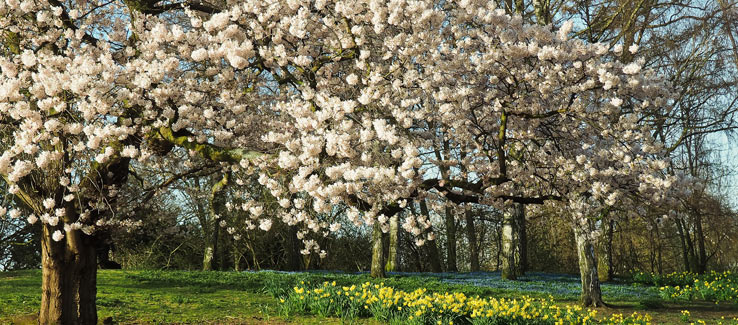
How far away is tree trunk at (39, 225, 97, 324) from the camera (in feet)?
25.0

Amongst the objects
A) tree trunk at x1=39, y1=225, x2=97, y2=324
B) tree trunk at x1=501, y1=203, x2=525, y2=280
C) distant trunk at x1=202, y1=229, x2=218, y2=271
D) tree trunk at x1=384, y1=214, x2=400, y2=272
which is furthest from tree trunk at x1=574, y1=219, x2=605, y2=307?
distant trunk at x1=202, y1=229, x2=218, y2=271

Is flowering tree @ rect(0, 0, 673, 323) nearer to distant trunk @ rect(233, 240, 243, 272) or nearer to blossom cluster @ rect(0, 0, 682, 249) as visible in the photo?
blossom cluster @ rect(0, 0, 682, 249)

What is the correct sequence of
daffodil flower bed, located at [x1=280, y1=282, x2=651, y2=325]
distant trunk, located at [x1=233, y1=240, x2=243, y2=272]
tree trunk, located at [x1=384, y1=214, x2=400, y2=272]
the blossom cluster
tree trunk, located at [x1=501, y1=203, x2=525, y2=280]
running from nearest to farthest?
the blossom cluster
daffodil flower bed, located at [x1=280, y1=282, x2=651, y2=325]
tree trunk, located at [x1=501, y1=203, x2=525, y2=280]
tree trunk, located at [x1=384, y1=214, x2=400, y2=272]
distant trunk, located at [x1=233, y1=240, x2=243, y2=272]

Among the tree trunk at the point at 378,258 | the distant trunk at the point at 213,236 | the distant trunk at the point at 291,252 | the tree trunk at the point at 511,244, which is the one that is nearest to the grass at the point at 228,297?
the tree trunk at the point at 511,244

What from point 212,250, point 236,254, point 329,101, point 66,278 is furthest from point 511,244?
point 66,278

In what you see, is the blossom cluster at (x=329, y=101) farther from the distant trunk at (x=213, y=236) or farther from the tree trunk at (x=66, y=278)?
the distant trunk at (x=213, y=236)

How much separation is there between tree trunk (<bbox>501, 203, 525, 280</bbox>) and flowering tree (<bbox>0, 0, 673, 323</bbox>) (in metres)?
7.65

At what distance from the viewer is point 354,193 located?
6.39 meters

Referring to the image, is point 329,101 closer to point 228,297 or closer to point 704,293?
point 228,297

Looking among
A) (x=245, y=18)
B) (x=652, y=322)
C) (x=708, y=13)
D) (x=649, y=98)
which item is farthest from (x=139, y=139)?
(x=708, y=13)

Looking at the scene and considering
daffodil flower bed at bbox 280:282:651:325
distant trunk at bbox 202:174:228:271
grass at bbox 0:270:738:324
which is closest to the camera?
daffodil flower bed at bbox 280:282:651:325

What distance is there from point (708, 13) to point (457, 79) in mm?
11596

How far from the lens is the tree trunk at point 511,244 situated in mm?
15977

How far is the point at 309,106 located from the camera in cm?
680
